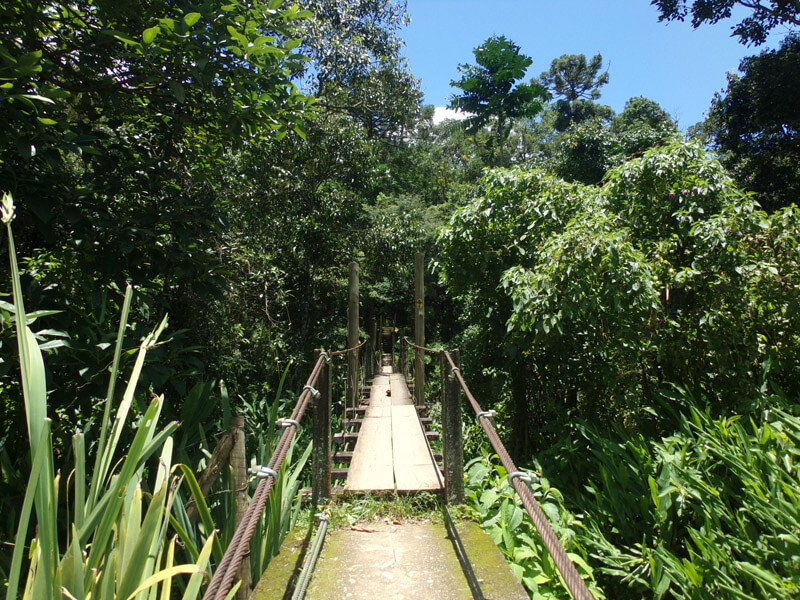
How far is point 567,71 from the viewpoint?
99.3 ft

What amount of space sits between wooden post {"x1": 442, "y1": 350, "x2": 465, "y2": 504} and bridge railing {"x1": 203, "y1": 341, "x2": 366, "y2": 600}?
730mm

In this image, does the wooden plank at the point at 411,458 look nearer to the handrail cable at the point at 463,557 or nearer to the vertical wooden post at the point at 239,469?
the handrail cable at the point at 463,557

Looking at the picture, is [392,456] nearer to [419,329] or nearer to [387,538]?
[387,538]

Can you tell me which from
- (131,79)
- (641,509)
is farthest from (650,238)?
Result: (131,79)

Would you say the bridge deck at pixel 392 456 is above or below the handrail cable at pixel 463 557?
above

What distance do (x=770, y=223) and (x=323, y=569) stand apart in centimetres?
431

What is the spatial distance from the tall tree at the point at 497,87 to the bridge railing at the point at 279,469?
13.5 metres

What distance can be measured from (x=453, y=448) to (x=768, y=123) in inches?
454

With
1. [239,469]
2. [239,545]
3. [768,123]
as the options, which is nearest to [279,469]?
[239,469]

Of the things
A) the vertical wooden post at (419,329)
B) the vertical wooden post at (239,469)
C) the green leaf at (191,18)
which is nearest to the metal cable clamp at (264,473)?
the vertical wooden post at (239,469)

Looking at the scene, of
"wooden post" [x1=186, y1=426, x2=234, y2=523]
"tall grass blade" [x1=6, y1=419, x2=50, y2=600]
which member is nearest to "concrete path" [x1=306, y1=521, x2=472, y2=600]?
"wooden post" [x1=186, y1=426, x2=234, y2=523]

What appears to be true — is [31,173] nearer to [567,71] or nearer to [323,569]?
[323,569]

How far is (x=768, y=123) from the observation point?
10617 millimetres

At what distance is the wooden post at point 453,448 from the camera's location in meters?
3.06
